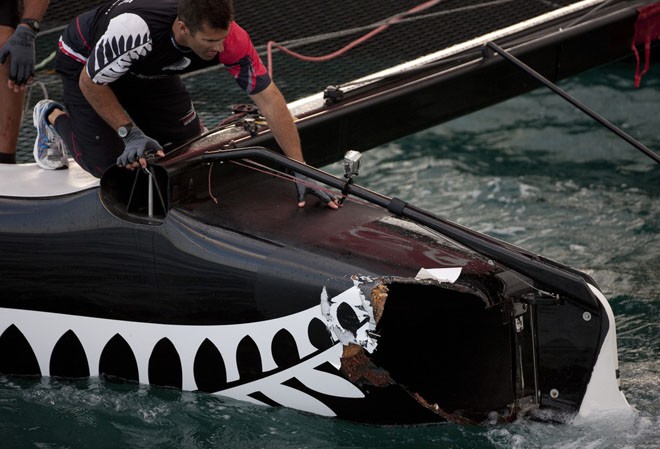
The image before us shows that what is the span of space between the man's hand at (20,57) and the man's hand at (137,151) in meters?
0.65

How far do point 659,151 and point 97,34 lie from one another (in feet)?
11.4

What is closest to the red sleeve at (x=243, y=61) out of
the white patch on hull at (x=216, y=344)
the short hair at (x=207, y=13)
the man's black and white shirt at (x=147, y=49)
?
the man's black and white shirt at (x=147, y=49)

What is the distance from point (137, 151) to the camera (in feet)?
9.93

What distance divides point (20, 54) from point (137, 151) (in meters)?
0.78

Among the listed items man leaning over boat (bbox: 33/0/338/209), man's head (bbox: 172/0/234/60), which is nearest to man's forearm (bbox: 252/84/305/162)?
man leaning over boat (bbox: 33/0/338/209)

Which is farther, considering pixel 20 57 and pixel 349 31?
pixel 349 31

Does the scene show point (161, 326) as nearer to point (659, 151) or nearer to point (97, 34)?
point (97, 34)

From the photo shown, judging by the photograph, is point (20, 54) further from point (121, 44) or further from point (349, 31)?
point (349, 31)

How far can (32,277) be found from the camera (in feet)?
10.5

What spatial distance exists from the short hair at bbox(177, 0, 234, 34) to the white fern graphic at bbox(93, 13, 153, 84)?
159mm

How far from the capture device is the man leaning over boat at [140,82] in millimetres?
3078

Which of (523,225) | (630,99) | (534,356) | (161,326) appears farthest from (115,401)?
(630,99)

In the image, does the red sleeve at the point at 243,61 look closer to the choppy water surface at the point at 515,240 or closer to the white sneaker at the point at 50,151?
the white sneaker at the point at 50,151

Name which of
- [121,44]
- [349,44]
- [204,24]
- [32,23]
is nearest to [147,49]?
[121,44]
